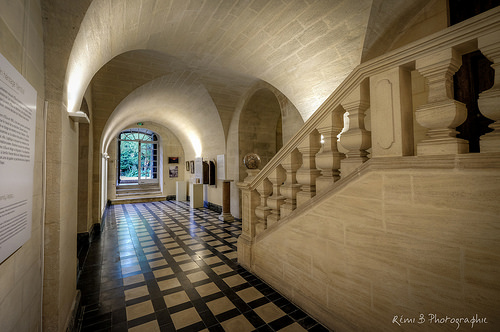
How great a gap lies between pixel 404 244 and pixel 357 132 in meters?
0.96

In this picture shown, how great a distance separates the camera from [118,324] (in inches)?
94.2

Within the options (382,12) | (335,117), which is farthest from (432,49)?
(382,12)

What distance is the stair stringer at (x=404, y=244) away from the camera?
51.9 inches

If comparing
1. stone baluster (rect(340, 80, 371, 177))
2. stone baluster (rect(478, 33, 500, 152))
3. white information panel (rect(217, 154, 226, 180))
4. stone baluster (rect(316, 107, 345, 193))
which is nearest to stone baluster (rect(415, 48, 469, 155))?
stone baluster (rect(478, 33, 500, 152))

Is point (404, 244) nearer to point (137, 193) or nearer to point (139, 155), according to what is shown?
point (137, 193)

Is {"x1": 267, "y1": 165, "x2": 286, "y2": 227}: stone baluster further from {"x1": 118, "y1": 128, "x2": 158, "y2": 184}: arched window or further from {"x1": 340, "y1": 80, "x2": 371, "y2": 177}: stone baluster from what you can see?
{"x1": 118, "y1": 128, "x2": 158, "y2": 184}: arched window

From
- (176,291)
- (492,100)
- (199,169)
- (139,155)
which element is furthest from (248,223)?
(139,155)

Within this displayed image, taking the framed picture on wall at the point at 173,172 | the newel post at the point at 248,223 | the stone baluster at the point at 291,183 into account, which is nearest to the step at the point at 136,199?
the framed picture on wall at the point at 173,172

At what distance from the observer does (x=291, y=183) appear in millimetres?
2762

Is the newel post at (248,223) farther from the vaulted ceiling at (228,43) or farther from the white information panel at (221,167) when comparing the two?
the white information panel at (221,167)

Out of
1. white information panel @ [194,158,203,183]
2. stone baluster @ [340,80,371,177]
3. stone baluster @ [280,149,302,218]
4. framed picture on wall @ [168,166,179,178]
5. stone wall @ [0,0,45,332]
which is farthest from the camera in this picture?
framed picture on wall @ [168,166,179,178]

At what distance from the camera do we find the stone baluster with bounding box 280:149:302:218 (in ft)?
8.88

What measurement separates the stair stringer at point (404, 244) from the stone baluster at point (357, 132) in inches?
5.1

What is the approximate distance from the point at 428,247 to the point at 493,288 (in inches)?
13.3
